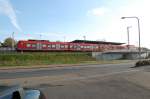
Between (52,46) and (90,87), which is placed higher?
(52,46)

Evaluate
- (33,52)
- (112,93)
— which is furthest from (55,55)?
(112,93)

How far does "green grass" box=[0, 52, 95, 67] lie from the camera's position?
5491 cm

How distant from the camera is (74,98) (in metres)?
10.3

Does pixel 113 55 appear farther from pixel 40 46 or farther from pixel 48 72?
pixel 48 72

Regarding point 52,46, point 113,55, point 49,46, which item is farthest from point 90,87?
point 113,55

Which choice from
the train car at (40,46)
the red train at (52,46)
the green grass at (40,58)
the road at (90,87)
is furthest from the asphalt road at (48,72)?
the red train at (52,46)

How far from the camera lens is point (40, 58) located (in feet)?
206

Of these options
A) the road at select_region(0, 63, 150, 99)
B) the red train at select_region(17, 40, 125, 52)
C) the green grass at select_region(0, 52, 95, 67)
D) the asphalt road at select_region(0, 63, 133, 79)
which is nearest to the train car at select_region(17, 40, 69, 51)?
the red train at select_region(17, 40, 125, 52)

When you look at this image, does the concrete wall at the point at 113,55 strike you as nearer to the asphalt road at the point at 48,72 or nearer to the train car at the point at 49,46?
the train car at the point at 49,46

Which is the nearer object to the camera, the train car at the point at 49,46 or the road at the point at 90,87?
the road at the point at 90,87

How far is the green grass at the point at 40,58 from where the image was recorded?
54.9 m

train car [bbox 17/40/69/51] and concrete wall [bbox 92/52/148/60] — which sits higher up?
train car [bbox 17/40/69/51]

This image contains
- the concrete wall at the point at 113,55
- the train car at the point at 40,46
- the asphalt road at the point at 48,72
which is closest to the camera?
the asphalt road at the point at 48,72

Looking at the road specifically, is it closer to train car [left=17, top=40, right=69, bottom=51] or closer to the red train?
train car [left=17, top=40, right=69, bottom=51]
